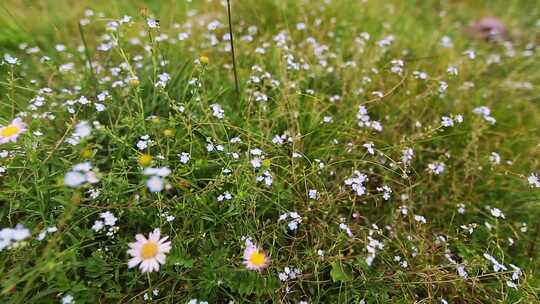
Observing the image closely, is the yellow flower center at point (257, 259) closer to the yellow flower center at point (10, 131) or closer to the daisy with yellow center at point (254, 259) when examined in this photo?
the daisy with yellow center at point (254, 259)

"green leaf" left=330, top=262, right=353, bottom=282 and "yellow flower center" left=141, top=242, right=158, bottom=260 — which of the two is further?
"green leaf" left=330, top=262, right=353, bottom=282

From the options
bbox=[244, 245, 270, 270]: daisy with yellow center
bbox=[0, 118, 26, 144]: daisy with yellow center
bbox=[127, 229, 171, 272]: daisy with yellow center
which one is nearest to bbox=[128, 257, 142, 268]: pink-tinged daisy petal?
bbox=[127, 229, 171, 272]: daisy with yellow center

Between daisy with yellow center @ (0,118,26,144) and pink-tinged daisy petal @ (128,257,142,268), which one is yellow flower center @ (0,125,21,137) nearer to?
daisy with yellow center @ (0,118,26,144)

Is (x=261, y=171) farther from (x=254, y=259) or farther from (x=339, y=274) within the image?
(x=339, y=274)

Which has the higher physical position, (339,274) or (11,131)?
(11,131)

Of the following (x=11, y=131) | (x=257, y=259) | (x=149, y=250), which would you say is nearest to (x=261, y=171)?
(x=257, y=259)

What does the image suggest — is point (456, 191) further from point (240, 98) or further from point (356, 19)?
point (356, 19)

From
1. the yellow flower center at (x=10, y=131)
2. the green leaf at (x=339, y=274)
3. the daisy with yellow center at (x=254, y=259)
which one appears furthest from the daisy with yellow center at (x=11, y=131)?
the green leaf at (x=339, y=274)

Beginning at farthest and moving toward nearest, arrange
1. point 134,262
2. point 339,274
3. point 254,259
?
point 339,274 < point 254,259 < point 134,262
